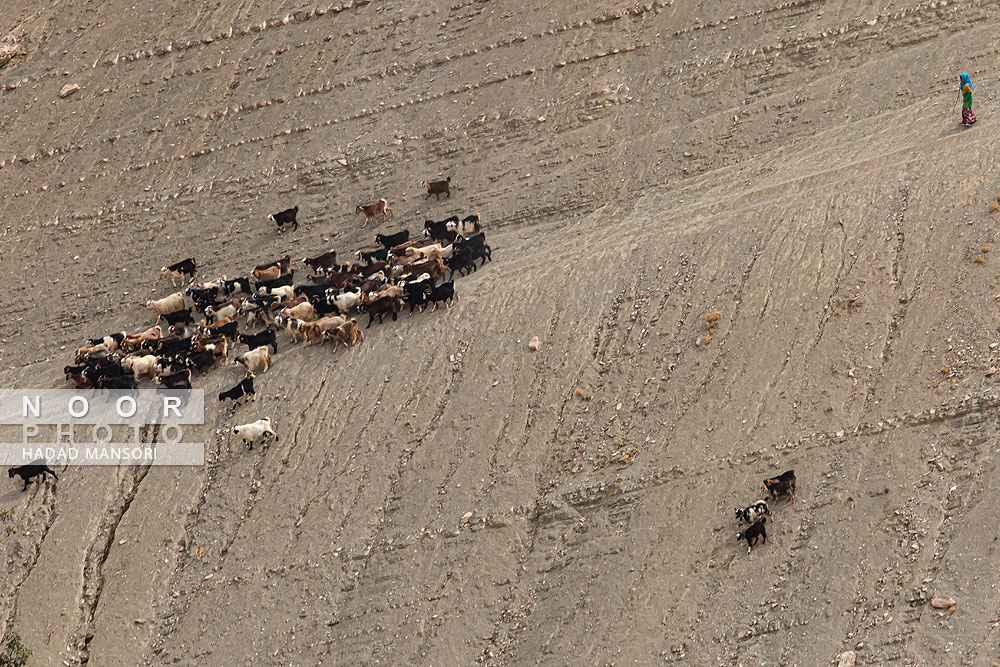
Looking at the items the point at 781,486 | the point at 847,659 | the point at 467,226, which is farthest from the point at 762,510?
the point at 467,226

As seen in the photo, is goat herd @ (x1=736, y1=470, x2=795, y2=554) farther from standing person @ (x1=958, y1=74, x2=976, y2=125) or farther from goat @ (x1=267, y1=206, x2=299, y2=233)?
goat @ (x1=267, y1=206, x2=299, y2=233)

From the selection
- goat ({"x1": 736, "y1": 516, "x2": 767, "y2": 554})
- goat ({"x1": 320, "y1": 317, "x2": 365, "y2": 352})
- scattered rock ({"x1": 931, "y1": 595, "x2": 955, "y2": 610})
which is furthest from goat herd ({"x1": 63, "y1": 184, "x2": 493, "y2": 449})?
scattered rock ({"x1": 931, "y1": 595, "x2": 955, "y2": 610})

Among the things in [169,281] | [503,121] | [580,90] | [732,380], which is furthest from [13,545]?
[580,90]

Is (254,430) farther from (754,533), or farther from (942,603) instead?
(942,603)

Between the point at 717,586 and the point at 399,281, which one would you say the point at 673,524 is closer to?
the point at 717,586

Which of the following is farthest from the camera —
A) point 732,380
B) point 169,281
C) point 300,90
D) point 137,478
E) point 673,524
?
point 300,90
